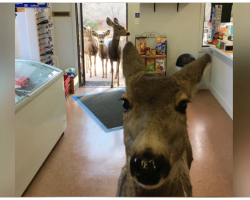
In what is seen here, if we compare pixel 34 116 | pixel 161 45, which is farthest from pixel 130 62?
pixel 161 45

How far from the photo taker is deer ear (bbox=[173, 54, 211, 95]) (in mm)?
804

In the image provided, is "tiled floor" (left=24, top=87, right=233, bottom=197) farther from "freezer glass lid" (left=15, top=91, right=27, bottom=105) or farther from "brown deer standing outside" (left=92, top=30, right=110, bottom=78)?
"brown deer standing outside" (left=92, top=30, right=110, bottom=78)

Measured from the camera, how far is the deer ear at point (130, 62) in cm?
101

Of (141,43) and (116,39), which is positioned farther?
(116,39)

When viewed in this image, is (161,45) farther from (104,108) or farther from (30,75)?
(30,75)

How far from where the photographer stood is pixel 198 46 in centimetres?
525

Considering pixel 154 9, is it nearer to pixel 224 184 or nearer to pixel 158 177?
pixel 224 184

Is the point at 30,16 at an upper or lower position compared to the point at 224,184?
upper

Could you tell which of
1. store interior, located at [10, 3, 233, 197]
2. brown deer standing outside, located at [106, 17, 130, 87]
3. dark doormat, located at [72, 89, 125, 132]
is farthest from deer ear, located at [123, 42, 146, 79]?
brown deer standing outside, located at [106, 17, 130, 87]

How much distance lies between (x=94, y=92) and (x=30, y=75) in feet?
8.89

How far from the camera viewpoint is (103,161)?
2.84 metres

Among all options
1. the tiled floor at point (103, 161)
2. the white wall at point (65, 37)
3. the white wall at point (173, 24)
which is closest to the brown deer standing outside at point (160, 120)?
the tiled floor at point (103, 161)

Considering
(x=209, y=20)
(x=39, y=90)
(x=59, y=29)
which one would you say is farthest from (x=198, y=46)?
(x=39, y=90)

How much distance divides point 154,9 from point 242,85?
5110 millimetres
